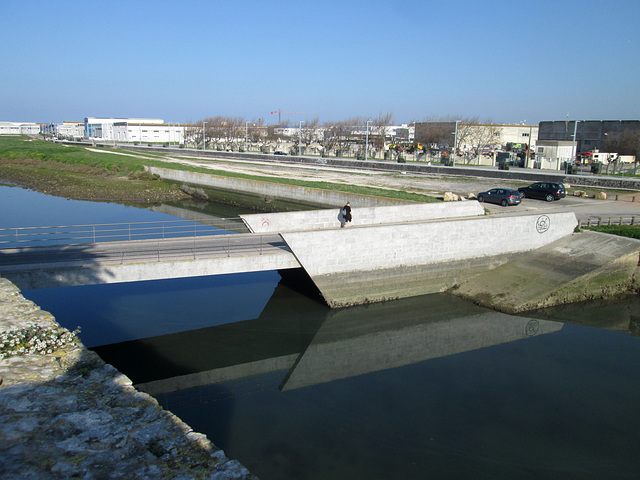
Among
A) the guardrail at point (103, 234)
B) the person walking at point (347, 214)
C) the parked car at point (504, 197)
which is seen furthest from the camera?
the parked car at point (504, 197)

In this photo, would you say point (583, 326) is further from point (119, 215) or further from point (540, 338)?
point (119, 215)

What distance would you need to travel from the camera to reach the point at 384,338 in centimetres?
1881

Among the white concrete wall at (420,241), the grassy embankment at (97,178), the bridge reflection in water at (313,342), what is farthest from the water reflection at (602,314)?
the grassy embankment at (97,178)

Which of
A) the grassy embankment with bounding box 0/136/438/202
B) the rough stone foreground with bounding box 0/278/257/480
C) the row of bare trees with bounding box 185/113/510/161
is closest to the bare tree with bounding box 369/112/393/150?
the row of bare trees with bounding box 185/113/510/161

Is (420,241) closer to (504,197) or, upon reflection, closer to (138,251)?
(138,251)

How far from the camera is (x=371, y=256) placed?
21.5m

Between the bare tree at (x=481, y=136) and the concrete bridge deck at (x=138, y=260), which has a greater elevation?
the bare tree at (x=481, y=136)

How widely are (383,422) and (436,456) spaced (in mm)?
1658

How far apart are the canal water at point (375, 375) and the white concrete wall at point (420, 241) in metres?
1.92

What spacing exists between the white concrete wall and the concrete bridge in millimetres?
45

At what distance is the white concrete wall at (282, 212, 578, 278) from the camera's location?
66.3ft

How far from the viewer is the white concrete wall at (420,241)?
20.2 m

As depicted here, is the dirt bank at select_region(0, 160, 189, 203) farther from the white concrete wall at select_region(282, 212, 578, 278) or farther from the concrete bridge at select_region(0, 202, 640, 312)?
the white concrete wall at select_region(282, 212, 578, 278)

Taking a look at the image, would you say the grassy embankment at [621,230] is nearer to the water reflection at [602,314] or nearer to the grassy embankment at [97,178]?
the water reflection at [602,314]
